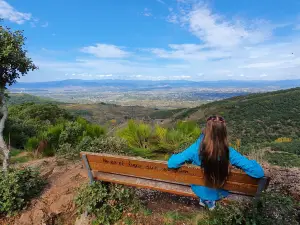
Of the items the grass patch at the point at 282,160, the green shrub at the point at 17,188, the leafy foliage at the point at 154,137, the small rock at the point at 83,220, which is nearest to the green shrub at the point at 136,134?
the leafy foliage at the point at 154,137

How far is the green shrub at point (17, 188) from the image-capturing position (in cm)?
362

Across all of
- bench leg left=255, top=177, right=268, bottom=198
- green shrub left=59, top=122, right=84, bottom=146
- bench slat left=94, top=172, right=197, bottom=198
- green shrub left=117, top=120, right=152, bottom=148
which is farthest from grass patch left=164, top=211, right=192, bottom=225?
green shrub left=59, top=122, right=84, bottom=146

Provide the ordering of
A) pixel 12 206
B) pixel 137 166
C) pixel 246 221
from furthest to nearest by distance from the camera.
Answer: pixel 12 206 → pixel 137 166 → pixel 246 221

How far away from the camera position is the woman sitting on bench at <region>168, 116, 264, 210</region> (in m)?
2.43

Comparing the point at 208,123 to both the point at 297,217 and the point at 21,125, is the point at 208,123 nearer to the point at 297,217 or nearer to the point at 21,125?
the point at 297,217

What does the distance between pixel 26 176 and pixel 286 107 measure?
46.6 meters

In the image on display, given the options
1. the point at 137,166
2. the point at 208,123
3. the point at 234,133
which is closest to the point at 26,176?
the point at 137,166

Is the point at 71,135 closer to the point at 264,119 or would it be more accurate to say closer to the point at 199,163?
the point at 199,163

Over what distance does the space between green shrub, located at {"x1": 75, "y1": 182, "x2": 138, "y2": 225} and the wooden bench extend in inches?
7.6

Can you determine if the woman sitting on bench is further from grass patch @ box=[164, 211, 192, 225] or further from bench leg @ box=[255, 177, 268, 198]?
grass patch @ box=[164, 211, 192, 225]

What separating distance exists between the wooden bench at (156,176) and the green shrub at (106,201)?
19 centimetres

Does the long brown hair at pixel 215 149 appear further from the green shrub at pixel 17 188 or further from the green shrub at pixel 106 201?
the green shrub at pixel 17 188

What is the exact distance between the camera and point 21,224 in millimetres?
3467

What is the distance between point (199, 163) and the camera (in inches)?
106
